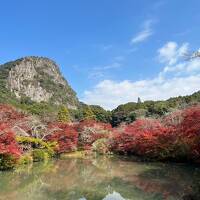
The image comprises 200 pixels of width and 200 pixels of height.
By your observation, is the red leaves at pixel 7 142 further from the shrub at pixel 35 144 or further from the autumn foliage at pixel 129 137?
the shrub at pixel 35 144

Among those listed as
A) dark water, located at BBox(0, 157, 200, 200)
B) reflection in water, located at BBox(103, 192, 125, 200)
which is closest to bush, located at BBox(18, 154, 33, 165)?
dark water, located at BBox(0, 157, 200, 200)

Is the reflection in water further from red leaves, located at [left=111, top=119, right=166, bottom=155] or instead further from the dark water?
red leaves, located at [left=111, top=119, right=166, bottom=155]

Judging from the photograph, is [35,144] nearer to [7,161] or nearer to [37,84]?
[7,161]

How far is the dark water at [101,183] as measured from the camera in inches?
544

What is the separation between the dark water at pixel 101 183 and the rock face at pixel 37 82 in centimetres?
8970

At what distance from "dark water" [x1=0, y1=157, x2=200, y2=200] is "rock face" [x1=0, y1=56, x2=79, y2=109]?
294ft

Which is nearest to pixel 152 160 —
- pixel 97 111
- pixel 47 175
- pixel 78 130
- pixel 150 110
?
pixel 47 175

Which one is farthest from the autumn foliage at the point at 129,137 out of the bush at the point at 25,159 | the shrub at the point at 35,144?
the bush at the point at 25,159

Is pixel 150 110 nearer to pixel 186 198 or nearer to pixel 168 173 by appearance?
pixel 168 173

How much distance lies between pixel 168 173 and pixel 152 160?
733 cm

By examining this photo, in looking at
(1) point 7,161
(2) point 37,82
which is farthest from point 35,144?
(2) point 37,82

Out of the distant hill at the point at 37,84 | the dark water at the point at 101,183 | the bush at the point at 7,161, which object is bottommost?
the dark water at the point at 101,183

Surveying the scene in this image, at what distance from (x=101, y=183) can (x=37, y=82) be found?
366 ft

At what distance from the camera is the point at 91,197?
13.7 m
